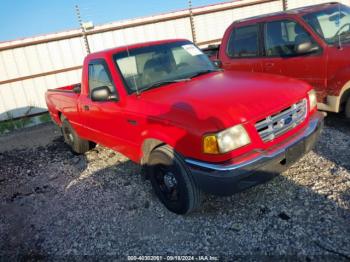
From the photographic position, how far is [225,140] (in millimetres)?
2840

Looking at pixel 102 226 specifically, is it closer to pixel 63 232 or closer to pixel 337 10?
pixel 63 232

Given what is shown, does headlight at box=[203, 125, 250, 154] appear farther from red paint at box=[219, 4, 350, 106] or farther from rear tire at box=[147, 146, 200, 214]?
red paint at box=[219, 4, 350, 106]

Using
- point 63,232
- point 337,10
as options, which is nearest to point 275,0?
point 337,10

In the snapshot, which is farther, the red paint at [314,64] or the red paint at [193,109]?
the red paint at [314,64]

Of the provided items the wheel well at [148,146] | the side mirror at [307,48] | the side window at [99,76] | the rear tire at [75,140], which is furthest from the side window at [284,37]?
the rear tire at [75,140]

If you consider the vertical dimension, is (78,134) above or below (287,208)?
above

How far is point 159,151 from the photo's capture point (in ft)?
11.0

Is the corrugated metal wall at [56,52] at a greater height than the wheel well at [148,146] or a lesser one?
greater

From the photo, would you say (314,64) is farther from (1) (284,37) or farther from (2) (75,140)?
(2) (75,140)

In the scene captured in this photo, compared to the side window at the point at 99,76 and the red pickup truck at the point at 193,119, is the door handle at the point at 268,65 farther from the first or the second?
the side window at the point at 99,76

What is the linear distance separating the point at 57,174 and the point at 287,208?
3.83 metres

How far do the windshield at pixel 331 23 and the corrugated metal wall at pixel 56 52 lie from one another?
21.4 feet

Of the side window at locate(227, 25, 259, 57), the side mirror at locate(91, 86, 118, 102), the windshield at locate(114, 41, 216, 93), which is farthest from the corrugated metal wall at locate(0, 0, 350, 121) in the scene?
the side mirror at locate(91, 86, 118, 102)

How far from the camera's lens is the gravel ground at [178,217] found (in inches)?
117
